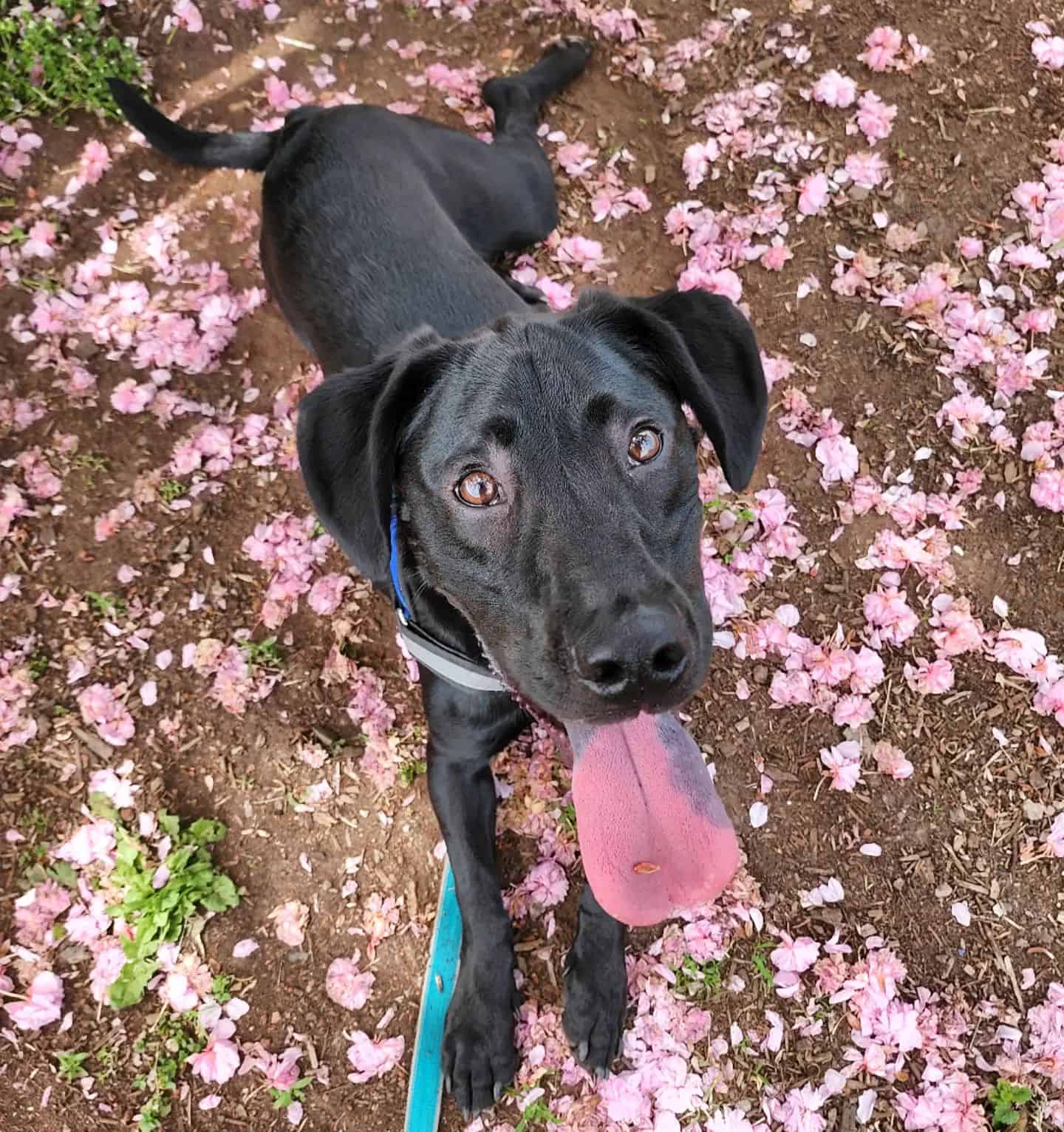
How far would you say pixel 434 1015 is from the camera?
327cm

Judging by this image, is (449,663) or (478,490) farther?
(449,663)

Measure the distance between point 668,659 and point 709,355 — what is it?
3.23ft

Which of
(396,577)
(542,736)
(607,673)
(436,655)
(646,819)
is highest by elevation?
(607,673)

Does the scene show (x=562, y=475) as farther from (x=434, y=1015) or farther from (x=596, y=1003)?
(x=434, y=1015)

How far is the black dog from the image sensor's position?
223 centimetres

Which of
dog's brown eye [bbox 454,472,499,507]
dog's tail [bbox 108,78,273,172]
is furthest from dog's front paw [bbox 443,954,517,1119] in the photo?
dog's tail [bbox 108,78,273,172]

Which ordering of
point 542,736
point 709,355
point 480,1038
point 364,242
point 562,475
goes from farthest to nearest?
point 542,736 → point 364,242 → point 480,1038 → point 709,355 → point 562,475

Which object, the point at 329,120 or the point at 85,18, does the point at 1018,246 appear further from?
the point at 85,18

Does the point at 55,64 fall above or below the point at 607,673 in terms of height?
above

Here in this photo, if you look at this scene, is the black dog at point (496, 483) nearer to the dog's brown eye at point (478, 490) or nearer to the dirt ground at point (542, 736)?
the dog's brown eye at point (478, 490)

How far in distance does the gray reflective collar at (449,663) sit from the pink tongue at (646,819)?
1.12 ft

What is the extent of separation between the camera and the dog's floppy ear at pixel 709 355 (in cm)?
255

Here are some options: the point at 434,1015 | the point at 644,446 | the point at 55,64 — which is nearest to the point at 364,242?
the point at 644,446

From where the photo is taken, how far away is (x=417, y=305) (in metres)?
3.37
